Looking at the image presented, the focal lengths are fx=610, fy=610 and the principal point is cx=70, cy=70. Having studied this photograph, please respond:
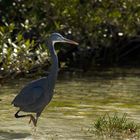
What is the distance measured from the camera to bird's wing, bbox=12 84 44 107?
9688mm

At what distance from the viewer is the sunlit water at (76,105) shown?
9.74 meters

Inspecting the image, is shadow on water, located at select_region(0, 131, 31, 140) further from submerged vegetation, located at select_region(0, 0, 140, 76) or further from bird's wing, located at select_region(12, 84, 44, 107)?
submerged vegetation, located at select_region(0, 0, 140, 76)

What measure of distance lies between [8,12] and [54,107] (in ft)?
28.4

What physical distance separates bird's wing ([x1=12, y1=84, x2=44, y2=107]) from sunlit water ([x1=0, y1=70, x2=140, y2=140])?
0.48m

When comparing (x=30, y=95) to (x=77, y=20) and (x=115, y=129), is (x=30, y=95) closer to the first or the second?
(x=115, y=129)

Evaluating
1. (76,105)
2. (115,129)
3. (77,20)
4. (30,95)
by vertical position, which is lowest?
(76,105)

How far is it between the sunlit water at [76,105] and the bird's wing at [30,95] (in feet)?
1.57

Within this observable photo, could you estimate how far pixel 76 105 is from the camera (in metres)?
13.0

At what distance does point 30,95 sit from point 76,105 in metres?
3.40

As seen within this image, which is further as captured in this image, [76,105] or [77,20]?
[77,20]

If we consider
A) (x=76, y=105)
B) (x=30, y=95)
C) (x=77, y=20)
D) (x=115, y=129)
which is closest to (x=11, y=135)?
(x=30, y=95)

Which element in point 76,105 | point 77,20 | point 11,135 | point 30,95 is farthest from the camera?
point 77,20

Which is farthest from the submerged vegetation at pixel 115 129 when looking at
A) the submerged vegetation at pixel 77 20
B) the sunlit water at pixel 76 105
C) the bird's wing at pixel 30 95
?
the submerged vegetation at pixel 77 20

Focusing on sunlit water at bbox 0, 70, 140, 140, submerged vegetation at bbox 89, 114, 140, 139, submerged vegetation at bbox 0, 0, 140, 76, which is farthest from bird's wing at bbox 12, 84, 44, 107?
submerged vegetation at bbox 0, 0, 140, 76
